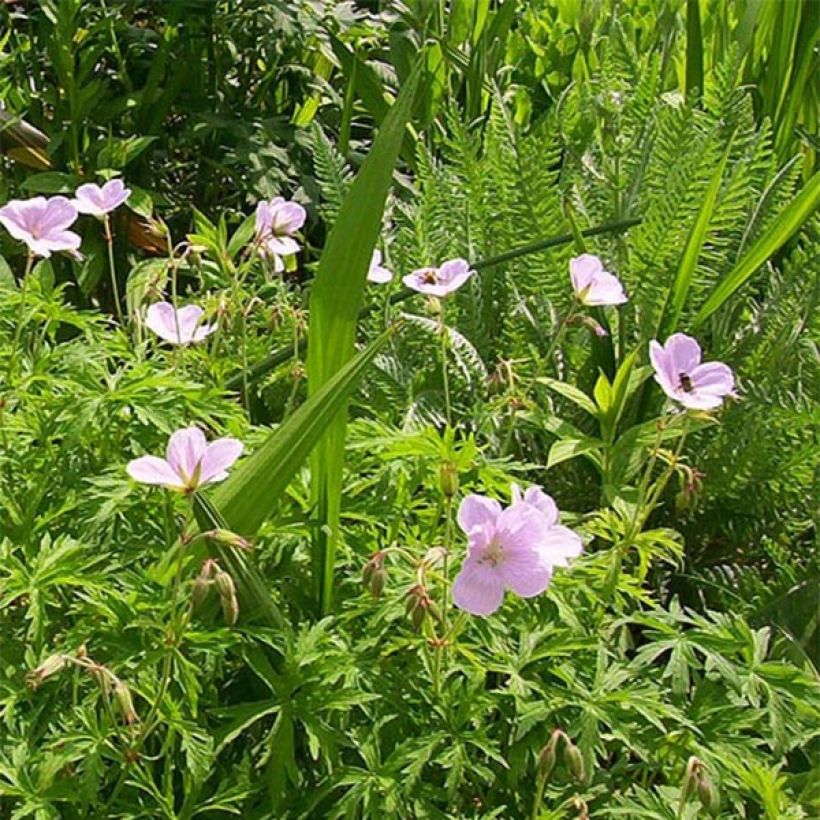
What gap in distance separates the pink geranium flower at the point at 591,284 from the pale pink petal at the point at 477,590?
41 centimetres

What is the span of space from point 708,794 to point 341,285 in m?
0.54

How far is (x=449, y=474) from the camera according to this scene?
3.75 feet

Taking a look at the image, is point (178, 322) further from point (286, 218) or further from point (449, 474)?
point (449, 474)

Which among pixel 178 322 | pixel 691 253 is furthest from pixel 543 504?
pixel 691 253

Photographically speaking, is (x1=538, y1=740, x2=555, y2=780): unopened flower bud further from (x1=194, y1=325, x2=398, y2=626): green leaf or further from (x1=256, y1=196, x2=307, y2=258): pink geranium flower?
(x1=256, y1=196, x2=307, y2=258): pink geranium flower

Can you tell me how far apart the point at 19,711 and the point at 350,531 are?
343mm

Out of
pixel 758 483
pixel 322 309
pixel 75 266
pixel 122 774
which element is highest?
pixel 322 309

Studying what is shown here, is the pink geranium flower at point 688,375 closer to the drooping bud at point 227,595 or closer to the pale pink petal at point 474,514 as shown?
the pale pink petal at point 474,514

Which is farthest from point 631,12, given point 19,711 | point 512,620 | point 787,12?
point 19,711

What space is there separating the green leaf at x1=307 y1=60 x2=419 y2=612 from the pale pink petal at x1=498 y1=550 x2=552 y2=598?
0.75 ft

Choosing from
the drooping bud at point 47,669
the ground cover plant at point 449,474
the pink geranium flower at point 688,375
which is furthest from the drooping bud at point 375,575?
the pink geranium flower at point 688,375

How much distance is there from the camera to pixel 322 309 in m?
1.26

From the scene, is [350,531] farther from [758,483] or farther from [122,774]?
[758,483]

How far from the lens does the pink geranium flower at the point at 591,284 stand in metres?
1.37
